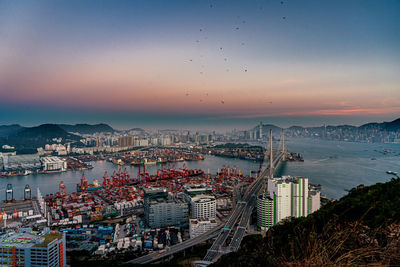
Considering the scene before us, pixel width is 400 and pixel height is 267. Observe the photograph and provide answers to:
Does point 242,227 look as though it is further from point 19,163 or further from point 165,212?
point 19,163

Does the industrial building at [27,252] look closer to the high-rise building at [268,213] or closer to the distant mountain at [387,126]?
the high-rise building at [268,213]

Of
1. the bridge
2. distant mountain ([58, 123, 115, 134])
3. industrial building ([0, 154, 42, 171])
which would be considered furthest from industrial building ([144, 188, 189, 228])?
distant mountain ([58, 123, 115, 134])

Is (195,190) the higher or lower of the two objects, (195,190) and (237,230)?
the higher

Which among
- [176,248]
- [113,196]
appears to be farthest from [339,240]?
[113,196]

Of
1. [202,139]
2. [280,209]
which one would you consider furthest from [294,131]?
[280,209]

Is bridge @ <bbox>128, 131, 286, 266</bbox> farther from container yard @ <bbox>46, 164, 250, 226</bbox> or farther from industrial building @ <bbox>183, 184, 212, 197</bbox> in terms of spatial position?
container yard @ <bbox>46, 164, 250, 226</bbox>

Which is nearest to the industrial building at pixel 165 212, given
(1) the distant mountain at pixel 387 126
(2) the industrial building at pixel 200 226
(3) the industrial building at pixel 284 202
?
(2) the industrial building at pixel 200 226

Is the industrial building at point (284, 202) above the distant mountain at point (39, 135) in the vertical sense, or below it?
below
